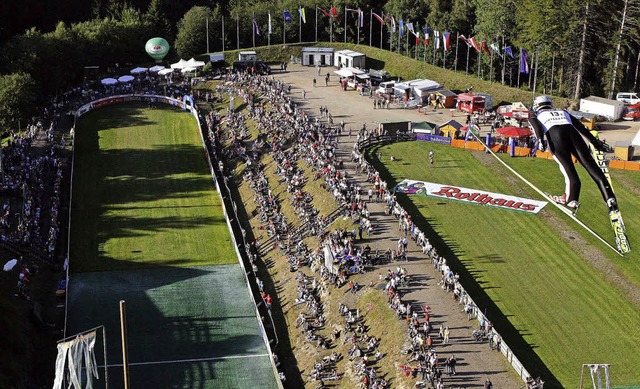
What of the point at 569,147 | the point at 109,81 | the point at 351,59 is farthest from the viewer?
the point at 351,59

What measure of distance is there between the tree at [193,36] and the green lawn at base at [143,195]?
19.5 meters

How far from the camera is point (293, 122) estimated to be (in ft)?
255

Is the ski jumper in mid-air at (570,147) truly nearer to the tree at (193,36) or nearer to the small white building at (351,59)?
the small white building at (351,59)

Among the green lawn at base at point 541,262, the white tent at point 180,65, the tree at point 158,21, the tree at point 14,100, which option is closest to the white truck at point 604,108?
the green lawn at base at point 541,262

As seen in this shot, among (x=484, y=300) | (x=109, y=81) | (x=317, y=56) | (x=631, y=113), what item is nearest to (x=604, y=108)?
(x=631, y=113)

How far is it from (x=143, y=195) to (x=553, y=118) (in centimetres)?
4443

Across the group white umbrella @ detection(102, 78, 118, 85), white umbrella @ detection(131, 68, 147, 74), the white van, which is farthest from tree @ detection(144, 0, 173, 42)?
the white van

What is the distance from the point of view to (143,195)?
71.5 meters

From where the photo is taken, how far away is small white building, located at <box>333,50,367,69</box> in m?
102

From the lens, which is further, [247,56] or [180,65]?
[247,56]

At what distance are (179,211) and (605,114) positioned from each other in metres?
39.2

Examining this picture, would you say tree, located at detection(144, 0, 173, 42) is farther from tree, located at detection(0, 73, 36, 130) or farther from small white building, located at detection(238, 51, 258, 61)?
tree, located at detection(0, 73, 36, 130)

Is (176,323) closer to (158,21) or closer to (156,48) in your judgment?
(156,48)

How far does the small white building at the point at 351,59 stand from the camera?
102 metres
